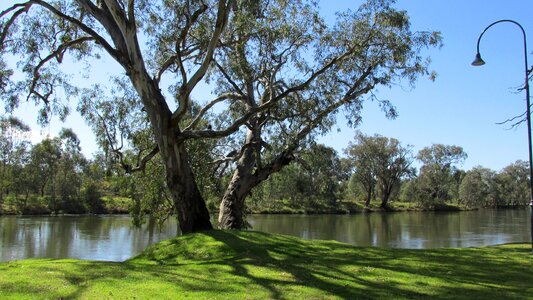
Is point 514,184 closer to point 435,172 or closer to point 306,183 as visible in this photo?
point 435,172

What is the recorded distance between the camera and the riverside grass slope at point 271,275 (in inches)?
215

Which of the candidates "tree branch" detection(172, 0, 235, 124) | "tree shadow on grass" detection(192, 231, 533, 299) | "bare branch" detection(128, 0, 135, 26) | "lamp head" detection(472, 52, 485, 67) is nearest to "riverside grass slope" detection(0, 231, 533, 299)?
"tree shadow on grass" detection(192, 231, 533, 299)

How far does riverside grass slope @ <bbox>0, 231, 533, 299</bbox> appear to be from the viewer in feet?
17.9

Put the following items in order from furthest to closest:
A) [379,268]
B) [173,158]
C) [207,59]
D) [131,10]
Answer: [173,158] → [207,59] → [131,10] → [379,268]

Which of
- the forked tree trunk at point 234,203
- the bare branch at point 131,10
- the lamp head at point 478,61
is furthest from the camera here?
the forked tree trunk at point 234,203

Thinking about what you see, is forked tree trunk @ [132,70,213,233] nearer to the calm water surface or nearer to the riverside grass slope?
the riverside grass slope

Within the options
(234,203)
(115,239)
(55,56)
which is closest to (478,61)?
(234,203)

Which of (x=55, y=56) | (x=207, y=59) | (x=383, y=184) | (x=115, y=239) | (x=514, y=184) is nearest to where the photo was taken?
(x=207, y=59)

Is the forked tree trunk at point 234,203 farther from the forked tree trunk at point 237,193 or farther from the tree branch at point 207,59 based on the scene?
the tree branch at point 207,59

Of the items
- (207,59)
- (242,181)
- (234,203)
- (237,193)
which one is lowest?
(234,203)

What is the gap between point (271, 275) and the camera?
6566 mm

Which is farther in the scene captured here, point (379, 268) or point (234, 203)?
point (234, 203)

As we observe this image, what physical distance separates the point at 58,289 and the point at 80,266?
1410 millimetres

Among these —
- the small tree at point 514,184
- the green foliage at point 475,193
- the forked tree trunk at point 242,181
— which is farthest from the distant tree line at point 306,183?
the forked tree trunk at point 242,181
